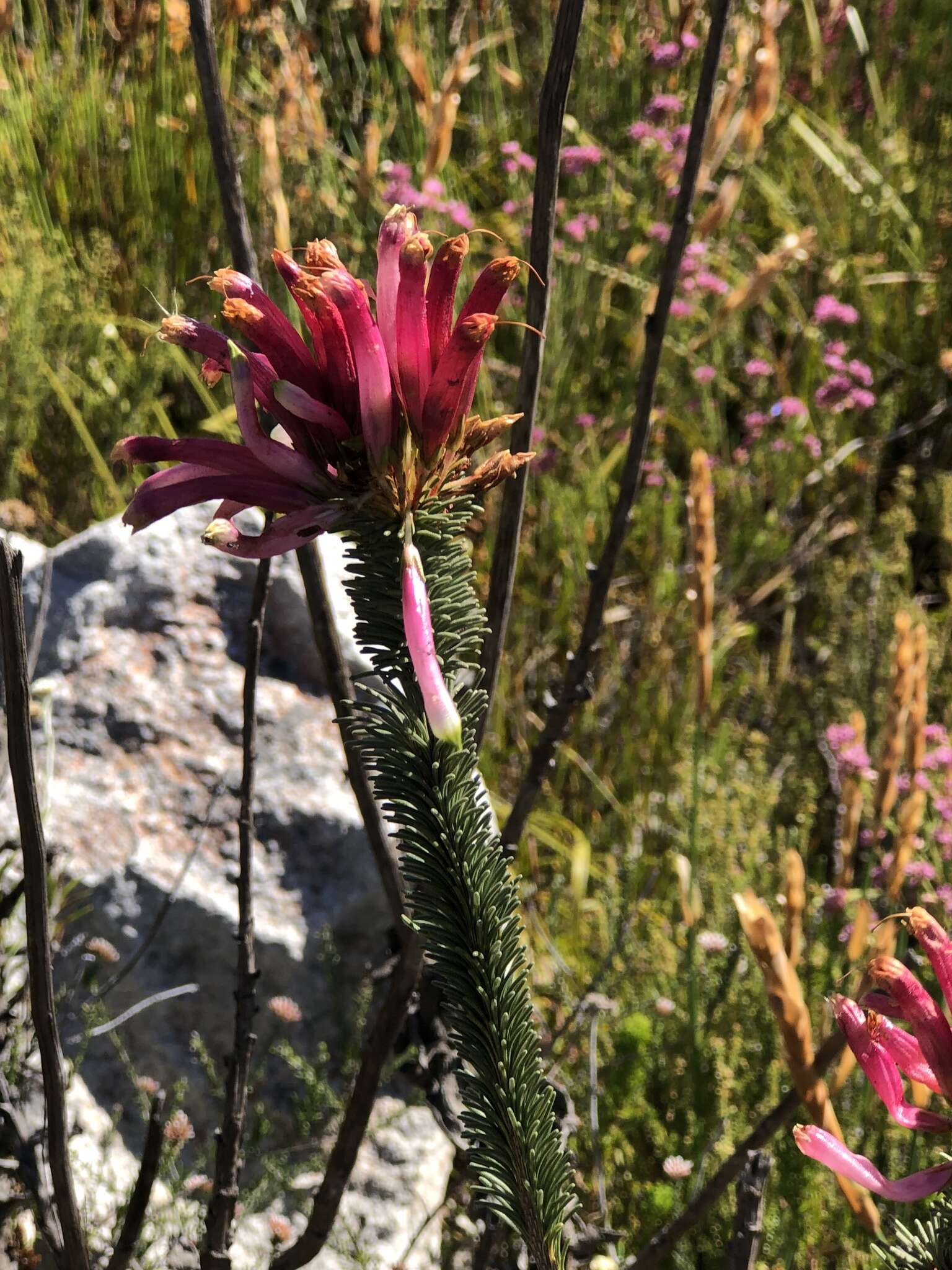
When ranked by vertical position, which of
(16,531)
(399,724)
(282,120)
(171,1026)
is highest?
(282,120)

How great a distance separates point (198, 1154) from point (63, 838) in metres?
0.49

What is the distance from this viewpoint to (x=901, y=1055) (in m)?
0.78

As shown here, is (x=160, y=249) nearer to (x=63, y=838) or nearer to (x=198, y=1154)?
(x=63, y=838)

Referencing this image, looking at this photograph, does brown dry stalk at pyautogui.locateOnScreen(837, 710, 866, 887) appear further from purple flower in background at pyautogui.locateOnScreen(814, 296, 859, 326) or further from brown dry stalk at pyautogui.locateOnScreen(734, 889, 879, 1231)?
purple flower in background at pyautogui.locateOnScreen(814, 296, 859, 326)

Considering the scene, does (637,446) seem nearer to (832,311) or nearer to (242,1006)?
(242,1006)

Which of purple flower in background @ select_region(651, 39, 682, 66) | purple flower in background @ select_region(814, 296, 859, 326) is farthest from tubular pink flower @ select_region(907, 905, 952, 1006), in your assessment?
purple flower in background @ select_region(651, 39, 682, 66)

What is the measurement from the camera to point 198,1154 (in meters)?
1.68

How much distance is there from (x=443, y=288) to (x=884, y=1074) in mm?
571

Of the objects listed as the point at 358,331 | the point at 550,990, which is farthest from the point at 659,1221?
the point at 358,331

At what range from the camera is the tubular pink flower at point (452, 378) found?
69 centimetres

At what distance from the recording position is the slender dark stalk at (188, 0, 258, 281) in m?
1.10

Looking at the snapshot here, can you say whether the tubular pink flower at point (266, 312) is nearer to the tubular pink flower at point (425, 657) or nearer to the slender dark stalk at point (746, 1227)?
the tubular pink flower at point (425, 657)

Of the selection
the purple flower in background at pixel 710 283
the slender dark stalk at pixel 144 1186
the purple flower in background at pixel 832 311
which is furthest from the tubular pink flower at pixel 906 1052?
the purple flower in background at pixel 832 311

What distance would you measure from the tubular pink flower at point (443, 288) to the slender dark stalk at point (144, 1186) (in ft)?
2.38
